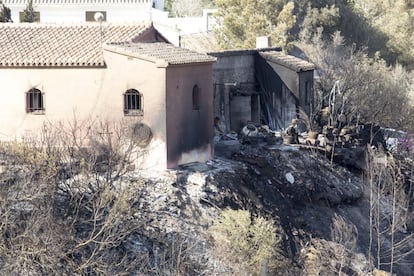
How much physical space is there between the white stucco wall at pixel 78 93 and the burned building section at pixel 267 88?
7179 millimetres

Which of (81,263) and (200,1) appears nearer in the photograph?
(81,263)

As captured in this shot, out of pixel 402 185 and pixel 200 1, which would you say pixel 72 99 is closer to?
pixel 402 185

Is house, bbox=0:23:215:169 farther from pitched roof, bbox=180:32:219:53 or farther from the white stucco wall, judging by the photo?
pitched roof, bbox=180:32:219:53

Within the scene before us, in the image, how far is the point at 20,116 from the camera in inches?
1056

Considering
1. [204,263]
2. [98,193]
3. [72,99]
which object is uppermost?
[72,99]

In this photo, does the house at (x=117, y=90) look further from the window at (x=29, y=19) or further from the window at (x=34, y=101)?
the window at (x=29, y=19)

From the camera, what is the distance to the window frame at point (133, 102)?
26.2 meters

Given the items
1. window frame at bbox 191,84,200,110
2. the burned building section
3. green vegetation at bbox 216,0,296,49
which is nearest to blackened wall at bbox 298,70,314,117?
the burned building section

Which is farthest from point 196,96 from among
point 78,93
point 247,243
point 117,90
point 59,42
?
point 247,243

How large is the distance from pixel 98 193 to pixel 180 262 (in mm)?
2518

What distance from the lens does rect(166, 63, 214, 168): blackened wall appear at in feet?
85.7

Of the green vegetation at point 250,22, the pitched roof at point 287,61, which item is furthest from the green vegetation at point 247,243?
the green vegetation at point 250,22

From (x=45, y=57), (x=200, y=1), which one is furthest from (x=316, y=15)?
(x=45, y=57)

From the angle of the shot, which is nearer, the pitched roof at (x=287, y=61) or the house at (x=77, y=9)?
the pitched roof at (x=287, y=61)
